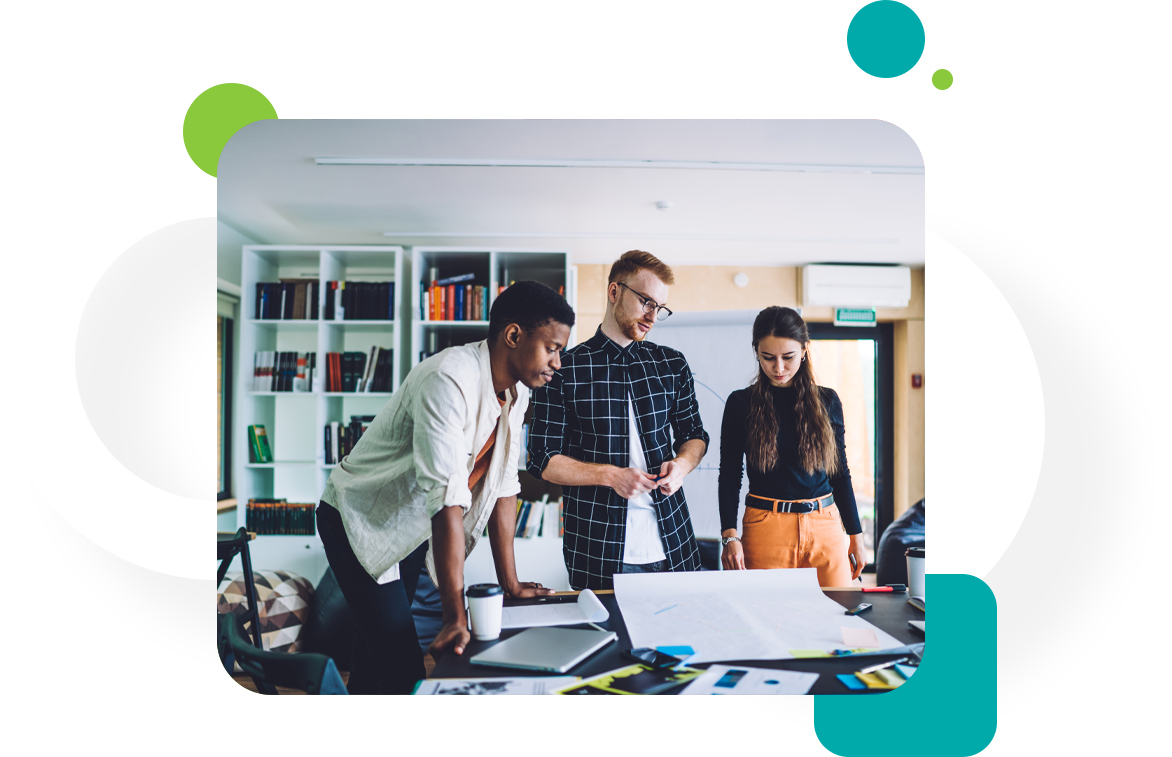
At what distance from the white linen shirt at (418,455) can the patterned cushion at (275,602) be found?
0.50 ft

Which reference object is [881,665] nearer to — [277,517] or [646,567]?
[646,567]

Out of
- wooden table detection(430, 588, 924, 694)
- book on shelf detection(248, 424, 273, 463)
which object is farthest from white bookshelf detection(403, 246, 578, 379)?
wooden table detection(430, 588, 924, 694)

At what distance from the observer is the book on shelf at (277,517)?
149 cm

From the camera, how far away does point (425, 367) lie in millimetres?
1481

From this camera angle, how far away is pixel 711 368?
1.55 meters

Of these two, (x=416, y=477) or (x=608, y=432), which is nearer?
(x=416, y=477)

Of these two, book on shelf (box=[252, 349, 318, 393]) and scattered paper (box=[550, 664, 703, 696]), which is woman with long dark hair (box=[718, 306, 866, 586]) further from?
book on shelf (box=[252, 349, 318, 393])

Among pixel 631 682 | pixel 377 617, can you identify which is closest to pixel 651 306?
pixel 631 682

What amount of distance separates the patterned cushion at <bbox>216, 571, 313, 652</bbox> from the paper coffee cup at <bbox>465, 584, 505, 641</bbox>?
446 mm
